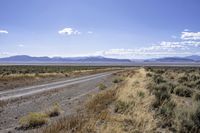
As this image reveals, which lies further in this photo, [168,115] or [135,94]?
[135,94]

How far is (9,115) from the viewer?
14984 mm

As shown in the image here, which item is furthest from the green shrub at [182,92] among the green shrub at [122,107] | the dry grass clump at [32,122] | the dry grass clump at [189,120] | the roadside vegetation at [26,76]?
the roadside vegetation at [26,76]

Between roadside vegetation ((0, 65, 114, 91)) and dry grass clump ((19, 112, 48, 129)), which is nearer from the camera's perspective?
dry grass clump ((19, 112, 48, 129))

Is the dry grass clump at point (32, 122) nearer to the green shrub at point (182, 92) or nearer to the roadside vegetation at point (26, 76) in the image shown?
the green shrub at point (182, 92)

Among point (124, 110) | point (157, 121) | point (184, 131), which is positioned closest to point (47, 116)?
point (124, 110)

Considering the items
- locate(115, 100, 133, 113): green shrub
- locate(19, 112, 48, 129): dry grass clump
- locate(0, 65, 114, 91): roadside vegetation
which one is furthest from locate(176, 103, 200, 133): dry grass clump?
locate(0, 65, 114, 91): roadside vegetation

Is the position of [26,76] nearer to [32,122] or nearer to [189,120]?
[32,122]

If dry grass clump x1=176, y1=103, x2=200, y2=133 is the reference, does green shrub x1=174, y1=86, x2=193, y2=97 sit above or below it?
below

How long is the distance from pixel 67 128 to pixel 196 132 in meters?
4.29

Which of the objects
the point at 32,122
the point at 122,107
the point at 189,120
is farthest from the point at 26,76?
the point at 189,120

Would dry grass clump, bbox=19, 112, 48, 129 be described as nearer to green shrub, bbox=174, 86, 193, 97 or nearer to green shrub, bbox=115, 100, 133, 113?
green shrub, bbox=115, 100, 133, 113

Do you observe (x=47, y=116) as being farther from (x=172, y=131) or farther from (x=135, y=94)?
(x=135, y=94)

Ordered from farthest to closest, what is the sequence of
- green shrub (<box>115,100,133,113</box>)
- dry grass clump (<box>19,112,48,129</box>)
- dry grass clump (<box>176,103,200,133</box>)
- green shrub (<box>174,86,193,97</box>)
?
green shrub (<box>174,86,193,97</box>), green shrub (<box>115,100,133,113</box>), dry grass clump (<box>19,112,48,129</box>), dry grass clump (<box>176,103,200,133</box>)

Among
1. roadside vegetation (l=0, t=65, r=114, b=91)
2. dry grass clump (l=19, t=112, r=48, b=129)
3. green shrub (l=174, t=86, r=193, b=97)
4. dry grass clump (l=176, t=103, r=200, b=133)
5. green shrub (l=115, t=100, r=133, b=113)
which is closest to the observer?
dry grass clump (l=176, t=103, r=200, b=133)
